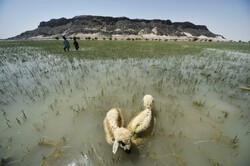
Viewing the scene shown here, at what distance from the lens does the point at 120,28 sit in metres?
91.2

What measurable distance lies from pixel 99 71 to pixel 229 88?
7.32 m

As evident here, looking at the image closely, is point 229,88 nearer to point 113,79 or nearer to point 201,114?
point 201,114

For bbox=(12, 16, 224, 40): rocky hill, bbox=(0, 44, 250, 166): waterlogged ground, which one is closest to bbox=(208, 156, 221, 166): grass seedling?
bbox=(0, 44, 250, 166): waterlogged ground

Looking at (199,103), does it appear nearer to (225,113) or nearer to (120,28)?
(225,113)

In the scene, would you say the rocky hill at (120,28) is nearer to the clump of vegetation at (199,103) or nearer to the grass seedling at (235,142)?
the clump of vegetation at (199,103)

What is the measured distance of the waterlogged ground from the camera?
3090 mm

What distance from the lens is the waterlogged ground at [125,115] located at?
10.1ft

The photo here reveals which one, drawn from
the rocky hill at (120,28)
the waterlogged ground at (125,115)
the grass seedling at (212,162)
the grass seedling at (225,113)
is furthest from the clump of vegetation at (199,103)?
the rocky hill at (120,28)

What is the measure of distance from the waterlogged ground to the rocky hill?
75.2 meters

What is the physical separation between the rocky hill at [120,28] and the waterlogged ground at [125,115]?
247ft

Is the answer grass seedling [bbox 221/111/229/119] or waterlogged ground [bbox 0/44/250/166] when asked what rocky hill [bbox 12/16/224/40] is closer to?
waterlogged ground [bbox 0/44/250/166]

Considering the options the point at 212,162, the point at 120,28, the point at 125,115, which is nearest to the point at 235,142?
the point at 212,162

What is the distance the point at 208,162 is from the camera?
303 centimetres

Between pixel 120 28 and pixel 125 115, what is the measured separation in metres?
95.1
